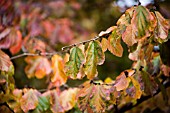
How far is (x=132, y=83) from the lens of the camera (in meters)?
Result: 1.28

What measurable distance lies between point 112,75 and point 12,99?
230 cm

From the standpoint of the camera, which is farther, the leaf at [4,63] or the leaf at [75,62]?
the leaf at [4,63]

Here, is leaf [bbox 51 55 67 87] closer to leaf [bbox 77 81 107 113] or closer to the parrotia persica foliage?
the parrotia persica foliage

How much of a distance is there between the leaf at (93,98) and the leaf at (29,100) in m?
0.23

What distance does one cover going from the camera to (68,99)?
150 cm

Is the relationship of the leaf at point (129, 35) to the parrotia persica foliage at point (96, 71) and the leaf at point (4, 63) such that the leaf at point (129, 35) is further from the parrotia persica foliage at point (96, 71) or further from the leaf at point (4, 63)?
the leaf at point (4, 63)

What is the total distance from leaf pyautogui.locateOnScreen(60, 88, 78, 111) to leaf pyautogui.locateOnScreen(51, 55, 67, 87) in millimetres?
57

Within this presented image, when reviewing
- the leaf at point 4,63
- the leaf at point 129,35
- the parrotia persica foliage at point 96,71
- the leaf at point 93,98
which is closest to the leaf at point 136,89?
the parrotia persica foliage at point 96,71

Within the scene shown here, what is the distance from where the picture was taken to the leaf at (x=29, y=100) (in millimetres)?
1347

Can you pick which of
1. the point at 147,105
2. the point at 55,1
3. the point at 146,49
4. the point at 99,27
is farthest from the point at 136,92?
the point at 99,27

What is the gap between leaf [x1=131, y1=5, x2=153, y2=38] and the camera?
1.09m

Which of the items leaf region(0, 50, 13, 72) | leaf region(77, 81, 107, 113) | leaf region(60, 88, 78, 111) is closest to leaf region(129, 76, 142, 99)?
leaf region(77, 81, 107, 113)

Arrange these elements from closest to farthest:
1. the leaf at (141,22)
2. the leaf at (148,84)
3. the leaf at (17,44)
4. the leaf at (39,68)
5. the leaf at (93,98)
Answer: the leaf at (141,22) < the leaf at (93,98) < the leaf at (148,84) < the leaf at (39,68) < the leaf at (17,44)

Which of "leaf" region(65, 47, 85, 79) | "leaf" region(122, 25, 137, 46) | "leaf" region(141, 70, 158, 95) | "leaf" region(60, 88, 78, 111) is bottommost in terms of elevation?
"leaf" region(60, 88, 78, 111)
